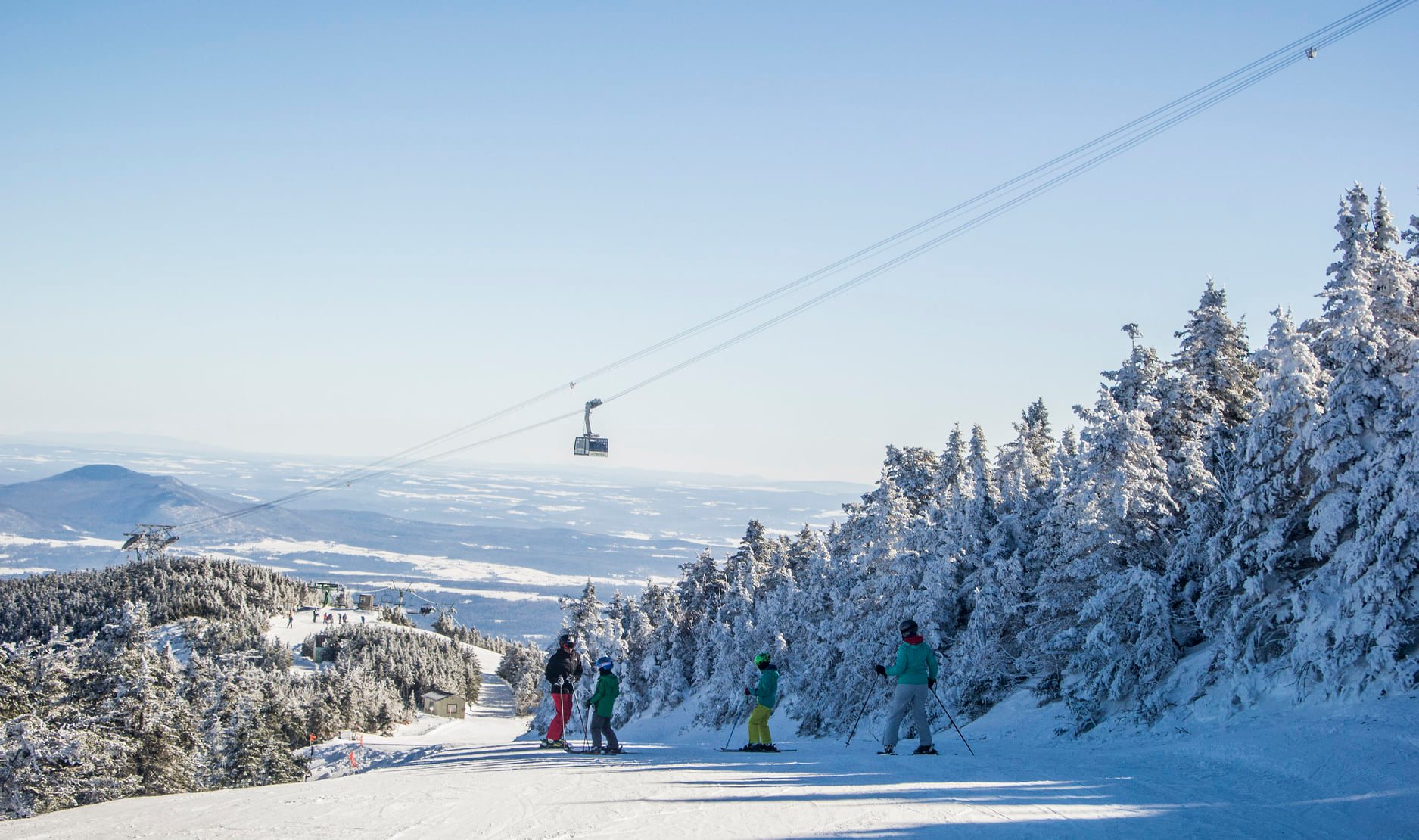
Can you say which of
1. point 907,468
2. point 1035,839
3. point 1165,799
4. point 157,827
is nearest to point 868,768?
point 1165,799

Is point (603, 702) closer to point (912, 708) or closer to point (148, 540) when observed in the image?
point (912, 708)

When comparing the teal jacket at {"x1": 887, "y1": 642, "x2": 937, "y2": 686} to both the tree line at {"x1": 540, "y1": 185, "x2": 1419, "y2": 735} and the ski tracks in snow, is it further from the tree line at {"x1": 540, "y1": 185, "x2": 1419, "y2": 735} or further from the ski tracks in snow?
the tree line at {"x1": 540, "y1": 185, "x2": 1419, "y2": 735}

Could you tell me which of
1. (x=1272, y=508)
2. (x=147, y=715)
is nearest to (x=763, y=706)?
(x=1272, y=508)

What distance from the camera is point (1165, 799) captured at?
11680 mm

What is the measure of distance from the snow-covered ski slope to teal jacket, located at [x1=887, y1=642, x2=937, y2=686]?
4.08 ft

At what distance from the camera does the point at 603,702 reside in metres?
17.9

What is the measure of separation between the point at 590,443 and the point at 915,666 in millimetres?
20898

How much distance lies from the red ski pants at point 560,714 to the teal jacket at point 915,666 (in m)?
6.40

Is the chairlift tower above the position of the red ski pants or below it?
below

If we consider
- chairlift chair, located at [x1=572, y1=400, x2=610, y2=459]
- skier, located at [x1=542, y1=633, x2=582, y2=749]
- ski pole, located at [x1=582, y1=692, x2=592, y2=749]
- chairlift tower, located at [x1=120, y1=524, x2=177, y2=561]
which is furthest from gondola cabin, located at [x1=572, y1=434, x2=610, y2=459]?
chairlift tower, located at [x1=120, y1=524, x2=177, y2=561]

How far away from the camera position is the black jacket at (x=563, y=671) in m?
18.5

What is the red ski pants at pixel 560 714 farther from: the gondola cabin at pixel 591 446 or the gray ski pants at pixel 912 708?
the gondola cabin at pixel 591 446

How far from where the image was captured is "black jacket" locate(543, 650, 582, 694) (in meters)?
18.5

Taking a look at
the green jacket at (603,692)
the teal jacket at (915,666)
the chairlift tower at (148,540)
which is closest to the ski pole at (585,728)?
the green jacket at (603,692)
